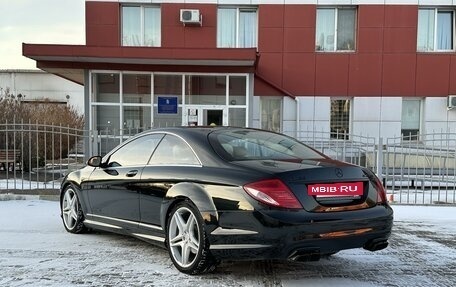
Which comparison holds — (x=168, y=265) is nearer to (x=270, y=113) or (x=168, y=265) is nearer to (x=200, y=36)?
(x=270, y=113)

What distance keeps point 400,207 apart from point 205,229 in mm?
5719

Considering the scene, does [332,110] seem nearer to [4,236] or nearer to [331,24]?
[331,24]

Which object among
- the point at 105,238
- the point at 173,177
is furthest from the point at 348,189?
the point at 105,238

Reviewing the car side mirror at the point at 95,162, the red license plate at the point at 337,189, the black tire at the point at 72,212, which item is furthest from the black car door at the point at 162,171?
the black tire at the point at 72,212

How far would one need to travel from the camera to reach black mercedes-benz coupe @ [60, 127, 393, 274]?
3.92 m

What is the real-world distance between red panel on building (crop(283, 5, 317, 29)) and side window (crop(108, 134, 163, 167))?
12773 millimetres

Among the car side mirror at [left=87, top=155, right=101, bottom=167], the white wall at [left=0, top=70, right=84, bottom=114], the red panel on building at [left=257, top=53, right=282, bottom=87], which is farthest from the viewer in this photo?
the white wall at [left=0, top=70, right=84, bottom=114]

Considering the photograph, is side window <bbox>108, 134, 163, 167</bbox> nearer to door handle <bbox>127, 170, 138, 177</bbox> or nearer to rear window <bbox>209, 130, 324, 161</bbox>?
door handle <bbox>127, 170, 138, 177</bbox>

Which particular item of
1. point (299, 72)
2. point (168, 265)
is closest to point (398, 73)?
point (299, 72)

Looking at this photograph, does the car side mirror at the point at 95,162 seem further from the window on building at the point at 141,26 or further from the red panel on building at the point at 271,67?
the window on building at the point at 141,26

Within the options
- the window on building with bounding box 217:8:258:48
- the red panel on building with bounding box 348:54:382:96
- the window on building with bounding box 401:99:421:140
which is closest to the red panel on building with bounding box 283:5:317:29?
the window on building with bounding box 217:8:258:48

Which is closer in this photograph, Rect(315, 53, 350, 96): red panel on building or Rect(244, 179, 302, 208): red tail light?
Rect(244, 179, 302, 208): red tail light

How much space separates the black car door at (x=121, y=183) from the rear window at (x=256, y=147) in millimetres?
849

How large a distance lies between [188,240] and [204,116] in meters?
12.2
